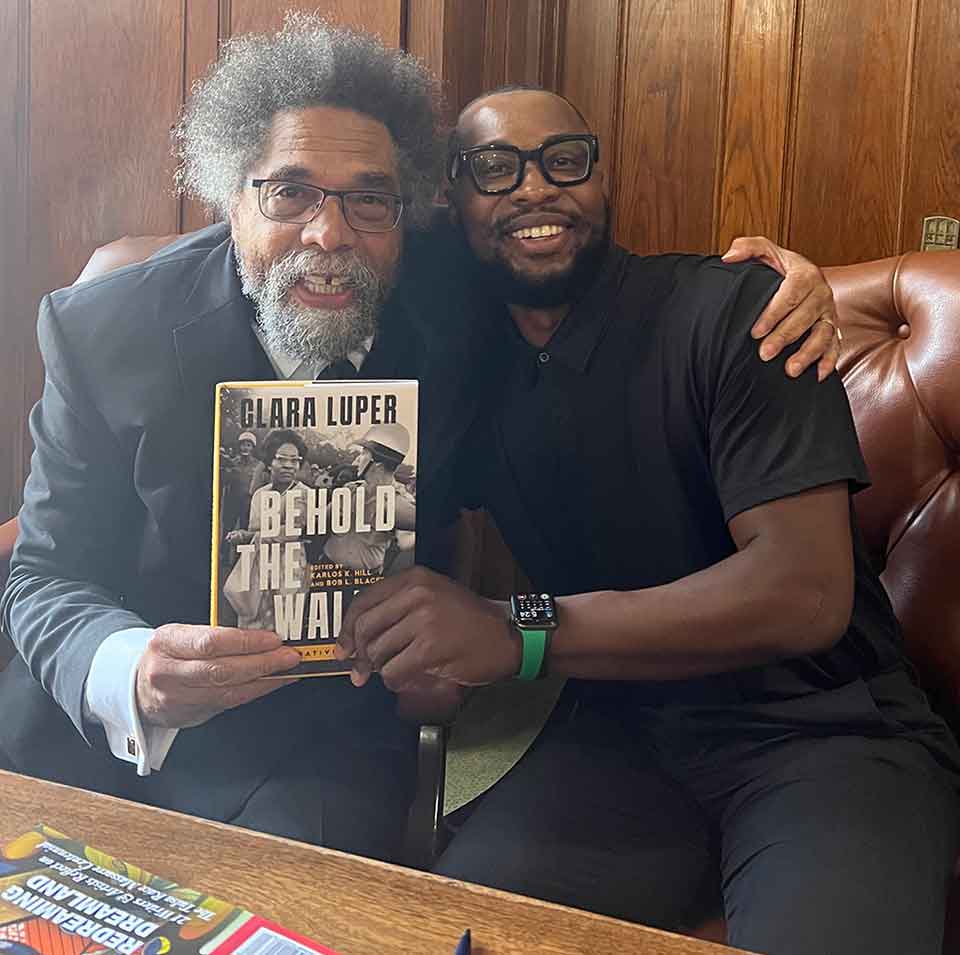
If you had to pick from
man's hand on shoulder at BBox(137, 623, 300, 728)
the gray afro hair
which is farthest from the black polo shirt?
man's hand on shoulder at BBox(137, 623, 300, 728)

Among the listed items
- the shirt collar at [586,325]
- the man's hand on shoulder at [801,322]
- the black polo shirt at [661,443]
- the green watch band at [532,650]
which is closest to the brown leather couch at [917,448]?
the black polo shirt at [661,443]

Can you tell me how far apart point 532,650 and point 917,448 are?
491 mm

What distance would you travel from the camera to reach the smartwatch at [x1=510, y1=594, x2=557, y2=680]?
43.2 inches

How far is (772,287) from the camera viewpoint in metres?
1.14

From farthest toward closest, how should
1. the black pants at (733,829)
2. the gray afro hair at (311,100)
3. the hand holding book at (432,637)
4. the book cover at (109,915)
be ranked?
the gray afro hair at (311,100)
the hand holding book at (432,637)
the black pants at (733,829)
the book cover at (109,915)

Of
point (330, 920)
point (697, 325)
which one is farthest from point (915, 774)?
point (330, 920)

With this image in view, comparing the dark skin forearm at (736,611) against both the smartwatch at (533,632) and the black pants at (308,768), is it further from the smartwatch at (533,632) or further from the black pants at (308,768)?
the black pants at (308,768)

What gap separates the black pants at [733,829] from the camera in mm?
928

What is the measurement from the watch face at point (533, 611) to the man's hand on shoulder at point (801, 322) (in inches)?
12.3

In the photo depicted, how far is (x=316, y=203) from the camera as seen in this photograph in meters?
1.13

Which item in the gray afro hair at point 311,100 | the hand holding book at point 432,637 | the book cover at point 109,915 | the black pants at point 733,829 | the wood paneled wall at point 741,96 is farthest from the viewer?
the wood paneled wall at point 741,96

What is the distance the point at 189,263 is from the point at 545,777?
0.64 meters

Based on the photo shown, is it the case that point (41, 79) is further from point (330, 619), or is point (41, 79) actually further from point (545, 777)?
point (545, 777)

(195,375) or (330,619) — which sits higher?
(195,375)
